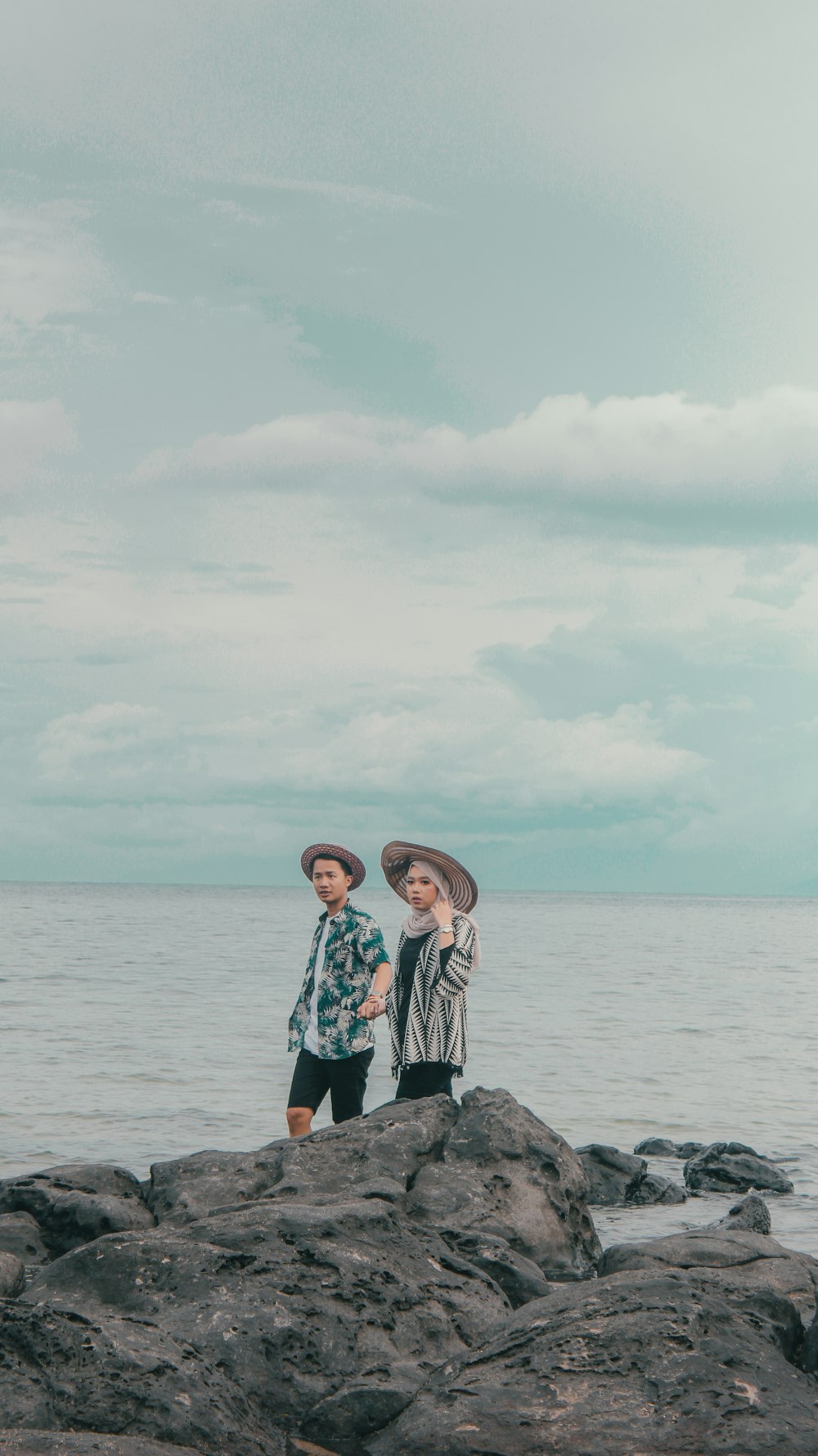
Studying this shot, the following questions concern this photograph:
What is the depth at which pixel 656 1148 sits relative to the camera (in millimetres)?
12227

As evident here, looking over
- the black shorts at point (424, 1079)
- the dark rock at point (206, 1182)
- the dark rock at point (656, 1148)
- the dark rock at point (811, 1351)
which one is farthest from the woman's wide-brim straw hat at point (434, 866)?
the dark rock at point (656, 1148)

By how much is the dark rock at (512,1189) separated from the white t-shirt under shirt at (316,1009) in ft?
3.31

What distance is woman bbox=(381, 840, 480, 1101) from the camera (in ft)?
25.7

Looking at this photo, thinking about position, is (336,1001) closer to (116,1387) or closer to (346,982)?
(346,982)

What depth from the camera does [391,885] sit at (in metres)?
8.50

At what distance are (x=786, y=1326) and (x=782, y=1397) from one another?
607 mm

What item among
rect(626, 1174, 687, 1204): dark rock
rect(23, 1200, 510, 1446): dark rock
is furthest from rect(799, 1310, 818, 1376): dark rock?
rect(626, 1174, 687, 1204): dark rock

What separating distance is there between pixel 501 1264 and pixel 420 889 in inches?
93.1

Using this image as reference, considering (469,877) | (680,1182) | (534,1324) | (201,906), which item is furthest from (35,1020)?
(201,906)

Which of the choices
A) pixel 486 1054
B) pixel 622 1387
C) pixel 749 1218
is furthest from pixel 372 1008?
pixel 486 1054

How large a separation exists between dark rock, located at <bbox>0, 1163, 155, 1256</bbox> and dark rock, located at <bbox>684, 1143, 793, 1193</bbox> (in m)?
5.01

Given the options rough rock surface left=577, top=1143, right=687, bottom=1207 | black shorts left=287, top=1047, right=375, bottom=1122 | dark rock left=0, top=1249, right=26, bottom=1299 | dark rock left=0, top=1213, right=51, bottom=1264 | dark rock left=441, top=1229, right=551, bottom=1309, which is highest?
black shorts left=287, top=1047, right=375, bottom=1122

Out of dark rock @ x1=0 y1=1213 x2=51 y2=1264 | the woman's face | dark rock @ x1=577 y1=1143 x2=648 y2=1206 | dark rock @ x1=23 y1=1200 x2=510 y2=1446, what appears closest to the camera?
dark rock @ x1=23 y1=1200 x2=510 y2=1446

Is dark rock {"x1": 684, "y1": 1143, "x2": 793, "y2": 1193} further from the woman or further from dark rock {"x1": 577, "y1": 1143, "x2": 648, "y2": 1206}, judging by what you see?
the woman
